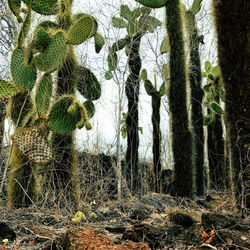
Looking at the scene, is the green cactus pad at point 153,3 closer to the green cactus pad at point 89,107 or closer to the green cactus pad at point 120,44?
the green cactus pad at point 120,44

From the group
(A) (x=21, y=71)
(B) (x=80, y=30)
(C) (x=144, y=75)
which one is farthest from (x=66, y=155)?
(C) (x=144, y=75)

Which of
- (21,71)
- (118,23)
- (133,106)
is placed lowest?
(21,71)

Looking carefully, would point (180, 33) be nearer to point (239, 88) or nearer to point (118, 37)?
point (118, 37)

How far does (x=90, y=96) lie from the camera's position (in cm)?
629

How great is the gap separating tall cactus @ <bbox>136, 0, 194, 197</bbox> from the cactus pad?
279cm

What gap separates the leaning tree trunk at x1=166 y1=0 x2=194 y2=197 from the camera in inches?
266

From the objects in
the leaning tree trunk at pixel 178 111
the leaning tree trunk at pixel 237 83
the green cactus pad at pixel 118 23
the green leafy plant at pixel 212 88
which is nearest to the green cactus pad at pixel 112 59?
the green cactus pad at pixel 118 23

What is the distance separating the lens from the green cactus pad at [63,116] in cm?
507

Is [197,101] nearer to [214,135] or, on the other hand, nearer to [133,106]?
[214,135]

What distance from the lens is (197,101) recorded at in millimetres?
9102

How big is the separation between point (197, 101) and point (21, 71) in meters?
5.20

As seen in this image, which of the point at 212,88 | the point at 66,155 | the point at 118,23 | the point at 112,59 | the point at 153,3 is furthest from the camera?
the point at 212,88

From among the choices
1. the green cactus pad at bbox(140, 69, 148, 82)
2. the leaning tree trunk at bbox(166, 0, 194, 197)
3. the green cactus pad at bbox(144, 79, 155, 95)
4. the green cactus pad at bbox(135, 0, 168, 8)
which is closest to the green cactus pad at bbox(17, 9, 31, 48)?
the green cactus pad at bbox(135, 0, 168, 8)

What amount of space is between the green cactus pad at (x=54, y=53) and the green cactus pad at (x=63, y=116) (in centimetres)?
48
